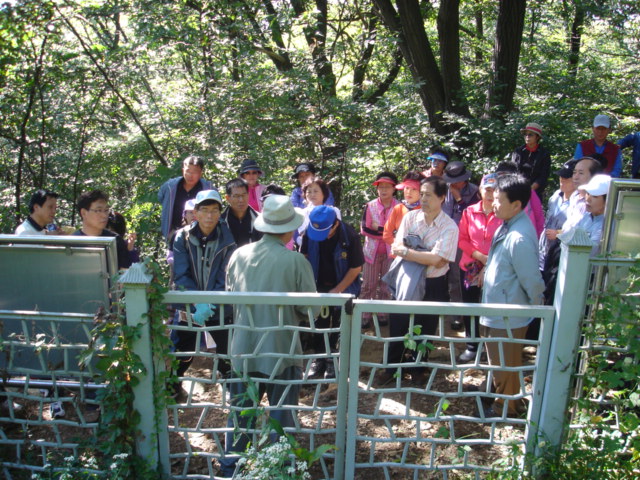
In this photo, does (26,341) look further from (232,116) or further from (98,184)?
(98,184)

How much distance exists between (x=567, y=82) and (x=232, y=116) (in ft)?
20.8

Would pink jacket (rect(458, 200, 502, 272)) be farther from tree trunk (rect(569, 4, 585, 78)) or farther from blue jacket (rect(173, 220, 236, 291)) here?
tree trunk (rect(569, 4, 585, 78))

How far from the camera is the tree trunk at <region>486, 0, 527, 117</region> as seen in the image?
28.1 feet

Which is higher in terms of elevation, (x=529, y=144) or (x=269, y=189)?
(x=529, y=144)

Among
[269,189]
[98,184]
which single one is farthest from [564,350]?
[98,184]

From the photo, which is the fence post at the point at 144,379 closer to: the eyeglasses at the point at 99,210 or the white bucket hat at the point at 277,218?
the white bucket hat at the point at 277,218

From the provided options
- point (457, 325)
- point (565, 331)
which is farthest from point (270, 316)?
point (457, 325)

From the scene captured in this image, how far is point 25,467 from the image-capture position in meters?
3.29

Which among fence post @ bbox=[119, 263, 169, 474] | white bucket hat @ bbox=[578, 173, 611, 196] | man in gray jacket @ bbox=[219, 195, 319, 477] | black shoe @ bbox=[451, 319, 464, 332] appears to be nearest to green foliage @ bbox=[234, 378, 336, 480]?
man in gray jacket @ bbox=[219, 195, 319, 477]

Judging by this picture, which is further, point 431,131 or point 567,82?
point 567,82

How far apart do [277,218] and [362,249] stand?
1.79 meters

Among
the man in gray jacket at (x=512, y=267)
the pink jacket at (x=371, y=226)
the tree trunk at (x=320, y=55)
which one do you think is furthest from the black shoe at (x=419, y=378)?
the tree trunk at (x=320, y=55)

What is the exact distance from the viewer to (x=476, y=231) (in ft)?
16.7

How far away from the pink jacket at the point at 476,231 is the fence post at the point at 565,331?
6.57ft
